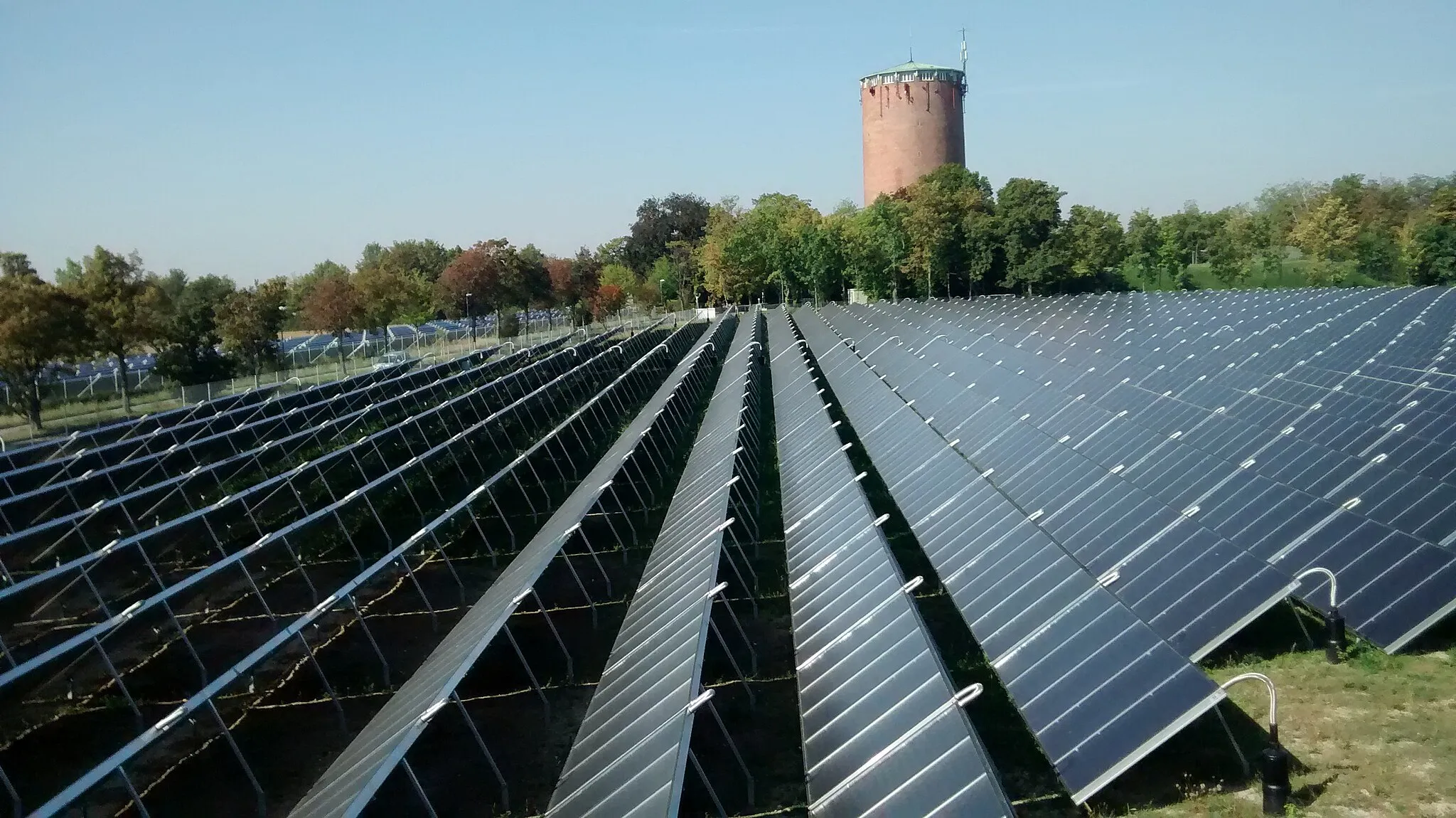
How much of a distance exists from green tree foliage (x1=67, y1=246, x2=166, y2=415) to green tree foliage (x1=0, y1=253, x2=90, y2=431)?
1064mm

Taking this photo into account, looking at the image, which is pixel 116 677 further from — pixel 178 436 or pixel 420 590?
pixel 178 436

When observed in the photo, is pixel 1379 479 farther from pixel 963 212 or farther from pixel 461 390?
pixel 963 212

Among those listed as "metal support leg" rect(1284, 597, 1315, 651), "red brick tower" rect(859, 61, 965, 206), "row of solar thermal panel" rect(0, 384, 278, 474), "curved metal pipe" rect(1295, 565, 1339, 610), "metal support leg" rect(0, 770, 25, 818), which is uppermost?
"red brick tower" rect(859, 61, 965, 206)

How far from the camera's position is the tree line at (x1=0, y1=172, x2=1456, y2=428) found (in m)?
45.3

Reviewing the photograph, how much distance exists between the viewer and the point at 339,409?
33781mm

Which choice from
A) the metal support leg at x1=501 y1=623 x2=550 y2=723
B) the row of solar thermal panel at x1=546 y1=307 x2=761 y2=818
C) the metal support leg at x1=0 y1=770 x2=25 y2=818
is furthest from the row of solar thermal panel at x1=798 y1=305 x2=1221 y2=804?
the metal support leg at x1=0 y1=770 x2=25 y2=818

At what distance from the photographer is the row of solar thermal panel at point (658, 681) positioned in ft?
24.1

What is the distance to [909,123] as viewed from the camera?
358ft

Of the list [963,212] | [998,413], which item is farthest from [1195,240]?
[998,413]

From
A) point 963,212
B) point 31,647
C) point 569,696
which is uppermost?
point 963,212

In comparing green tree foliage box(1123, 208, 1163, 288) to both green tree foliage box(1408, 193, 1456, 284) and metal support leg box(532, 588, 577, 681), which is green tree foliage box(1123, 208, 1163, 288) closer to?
green tree foliage box(1408, 193, 1456, 284)

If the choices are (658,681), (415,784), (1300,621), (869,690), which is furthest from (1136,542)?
(415,784)

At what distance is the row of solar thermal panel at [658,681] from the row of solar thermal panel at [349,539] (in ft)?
11.1

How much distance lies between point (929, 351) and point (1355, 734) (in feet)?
91.6
